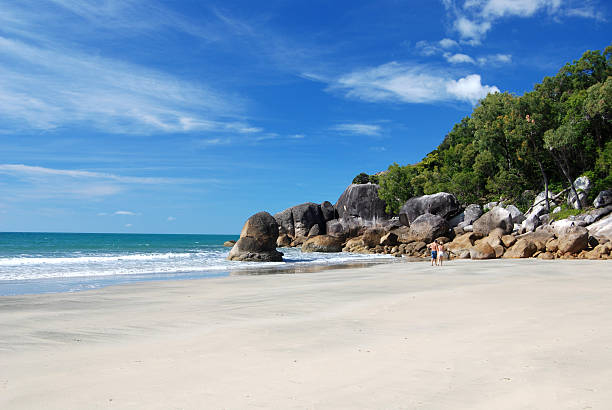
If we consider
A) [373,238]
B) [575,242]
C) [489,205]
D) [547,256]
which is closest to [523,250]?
[547,256]

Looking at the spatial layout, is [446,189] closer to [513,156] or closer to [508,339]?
[513,156]

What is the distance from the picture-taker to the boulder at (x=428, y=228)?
3572cm

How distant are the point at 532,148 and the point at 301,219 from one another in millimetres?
28102

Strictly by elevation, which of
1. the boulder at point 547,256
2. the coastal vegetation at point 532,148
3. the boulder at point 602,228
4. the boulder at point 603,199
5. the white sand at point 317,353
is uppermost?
the coastal vegetation at point 532,148

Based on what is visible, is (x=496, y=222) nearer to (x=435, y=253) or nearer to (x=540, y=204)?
(x=540, y=204)

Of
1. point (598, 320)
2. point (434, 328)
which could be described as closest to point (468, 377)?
point (434, 328)

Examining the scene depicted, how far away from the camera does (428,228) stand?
118ft

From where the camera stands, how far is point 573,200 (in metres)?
33.3

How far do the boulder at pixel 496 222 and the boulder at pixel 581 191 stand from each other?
17.4ft

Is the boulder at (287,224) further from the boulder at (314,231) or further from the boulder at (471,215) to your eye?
the boulder at (471,215)

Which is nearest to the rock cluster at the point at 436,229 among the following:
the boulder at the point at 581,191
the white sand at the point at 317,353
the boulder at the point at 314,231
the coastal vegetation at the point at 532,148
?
the boulder at the point at 314,231

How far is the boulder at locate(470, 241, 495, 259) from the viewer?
26078 millimetres

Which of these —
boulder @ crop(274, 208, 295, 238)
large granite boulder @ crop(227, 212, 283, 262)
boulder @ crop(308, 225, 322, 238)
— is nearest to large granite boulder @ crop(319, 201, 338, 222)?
boulder @ crop(308, 225, 322, 238)

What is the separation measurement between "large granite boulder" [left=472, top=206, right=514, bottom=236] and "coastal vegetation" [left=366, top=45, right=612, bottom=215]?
539cm
